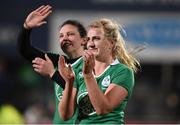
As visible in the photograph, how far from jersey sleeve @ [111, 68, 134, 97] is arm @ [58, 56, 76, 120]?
296 mm

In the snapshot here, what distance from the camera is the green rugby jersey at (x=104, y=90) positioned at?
560 cm

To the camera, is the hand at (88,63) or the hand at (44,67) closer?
the hand at (88,63)

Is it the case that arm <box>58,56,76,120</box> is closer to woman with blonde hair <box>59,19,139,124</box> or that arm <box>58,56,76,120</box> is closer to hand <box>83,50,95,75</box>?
woman with blonde hair <box>59,19,139,124</box>

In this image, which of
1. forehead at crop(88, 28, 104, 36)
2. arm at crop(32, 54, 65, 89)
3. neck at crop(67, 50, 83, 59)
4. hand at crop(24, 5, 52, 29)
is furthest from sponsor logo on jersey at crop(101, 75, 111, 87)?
neck at crop(67, 50, 83, 59)

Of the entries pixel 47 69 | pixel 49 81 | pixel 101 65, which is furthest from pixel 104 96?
pixel 49 81

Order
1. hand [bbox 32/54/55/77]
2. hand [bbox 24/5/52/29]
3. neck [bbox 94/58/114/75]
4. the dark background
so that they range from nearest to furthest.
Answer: neck [bbox 94/58/114/75]
hand [bbox 32/54/55/77]
hand [bbox 24/5/52/29]
the dark background

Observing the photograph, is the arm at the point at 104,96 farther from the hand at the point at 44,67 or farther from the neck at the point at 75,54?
the neck at the point at 75,54

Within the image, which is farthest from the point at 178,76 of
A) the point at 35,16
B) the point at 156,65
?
the point at 35,16

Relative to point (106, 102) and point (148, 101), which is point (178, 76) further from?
point (106, 102)

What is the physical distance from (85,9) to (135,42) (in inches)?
43.5

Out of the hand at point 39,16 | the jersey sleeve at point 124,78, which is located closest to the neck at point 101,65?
the jersey sleeve at point 124,78

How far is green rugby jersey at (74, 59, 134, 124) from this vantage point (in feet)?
18.4

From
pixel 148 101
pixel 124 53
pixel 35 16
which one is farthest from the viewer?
pixel 148 101

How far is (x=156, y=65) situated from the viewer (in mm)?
15914
